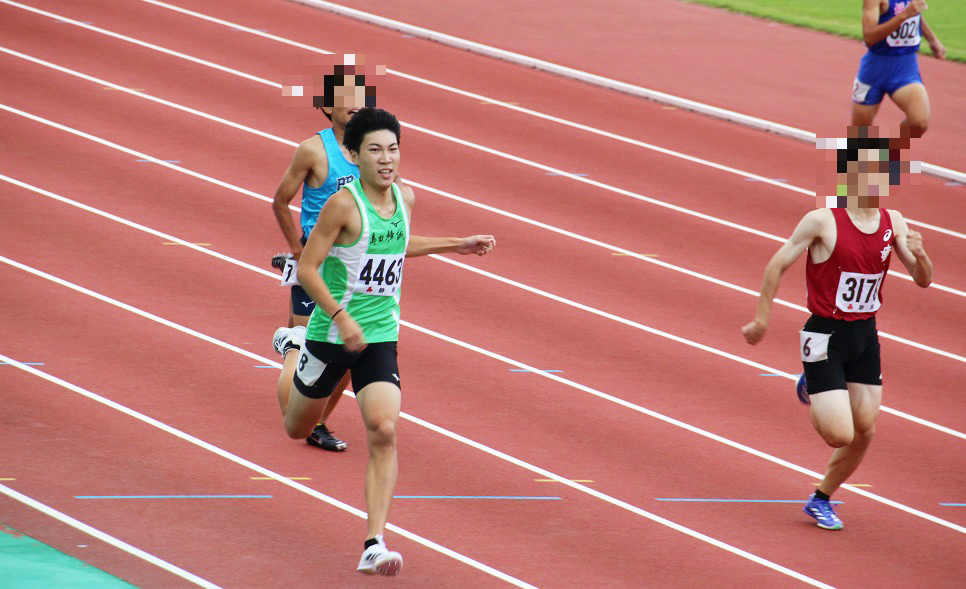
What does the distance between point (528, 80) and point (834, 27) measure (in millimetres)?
5619

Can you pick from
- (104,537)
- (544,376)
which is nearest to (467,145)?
(544,376)

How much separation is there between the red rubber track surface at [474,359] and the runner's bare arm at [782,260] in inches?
26.7

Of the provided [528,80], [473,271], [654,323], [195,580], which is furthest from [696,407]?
[528,80]

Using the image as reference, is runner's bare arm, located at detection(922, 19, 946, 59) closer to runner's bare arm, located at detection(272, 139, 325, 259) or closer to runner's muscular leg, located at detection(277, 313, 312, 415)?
runner's bare arm, located at detection(272, 139, 325, 259)

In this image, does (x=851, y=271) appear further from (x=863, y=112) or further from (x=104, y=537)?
(x=863, y=112)

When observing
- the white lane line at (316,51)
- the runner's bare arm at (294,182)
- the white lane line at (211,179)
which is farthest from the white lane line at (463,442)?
the white lane line at (316,51)

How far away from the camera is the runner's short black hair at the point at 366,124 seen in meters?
5.88

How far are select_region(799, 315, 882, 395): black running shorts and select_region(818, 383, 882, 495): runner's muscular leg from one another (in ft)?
0.19

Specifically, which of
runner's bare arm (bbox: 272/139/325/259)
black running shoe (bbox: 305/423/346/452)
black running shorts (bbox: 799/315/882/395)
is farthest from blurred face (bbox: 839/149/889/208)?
black running shoe (bbox: 305/423/346/452)

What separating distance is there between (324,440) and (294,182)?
1.50 meters

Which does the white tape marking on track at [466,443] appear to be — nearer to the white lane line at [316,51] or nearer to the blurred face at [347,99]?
the blurred face at [347,99]

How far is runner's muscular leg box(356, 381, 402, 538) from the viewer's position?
18.5 ft

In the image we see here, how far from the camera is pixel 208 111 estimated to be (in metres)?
13.8

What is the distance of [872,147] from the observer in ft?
20.7
